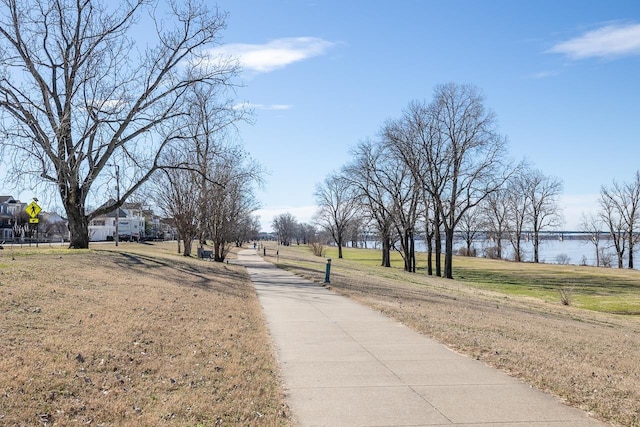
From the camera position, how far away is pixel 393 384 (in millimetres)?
6582

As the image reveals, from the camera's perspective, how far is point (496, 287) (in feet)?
120

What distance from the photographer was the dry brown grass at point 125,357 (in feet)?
17.3

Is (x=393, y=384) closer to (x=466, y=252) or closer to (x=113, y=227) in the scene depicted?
(x=466, y=252)

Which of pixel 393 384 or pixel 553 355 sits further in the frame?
pixel 553 355

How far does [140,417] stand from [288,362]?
2935mm

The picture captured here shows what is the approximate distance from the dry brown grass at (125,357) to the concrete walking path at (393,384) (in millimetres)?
434

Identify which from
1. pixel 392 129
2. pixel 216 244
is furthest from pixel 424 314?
pixel 392 129

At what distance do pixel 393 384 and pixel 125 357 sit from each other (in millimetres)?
3561

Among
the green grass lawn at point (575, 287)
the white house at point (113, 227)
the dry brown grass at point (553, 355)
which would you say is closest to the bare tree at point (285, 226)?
the white house at point (113, 227)

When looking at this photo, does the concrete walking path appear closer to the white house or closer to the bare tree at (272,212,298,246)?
the white house

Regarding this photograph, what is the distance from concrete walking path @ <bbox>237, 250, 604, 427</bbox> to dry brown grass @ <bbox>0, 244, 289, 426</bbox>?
0.43 metres

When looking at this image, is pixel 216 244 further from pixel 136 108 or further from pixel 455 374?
pixel 455 374

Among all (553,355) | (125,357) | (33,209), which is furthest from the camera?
(33,209)

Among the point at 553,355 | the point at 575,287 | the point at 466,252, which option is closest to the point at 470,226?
the point at 466,252
